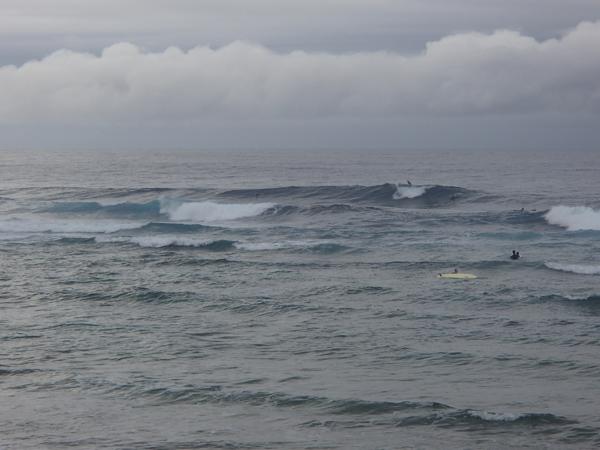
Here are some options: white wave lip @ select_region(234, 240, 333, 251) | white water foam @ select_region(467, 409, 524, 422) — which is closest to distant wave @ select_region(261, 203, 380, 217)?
white wave lip @ select_region(234, 240, 333, 251)

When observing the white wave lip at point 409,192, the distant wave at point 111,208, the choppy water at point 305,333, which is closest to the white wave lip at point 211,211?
the distant wave at point 111,208

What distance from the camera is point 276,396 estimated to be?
19828mm

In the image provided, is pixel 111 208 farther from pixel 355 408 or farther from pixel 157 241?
pixel 355 408

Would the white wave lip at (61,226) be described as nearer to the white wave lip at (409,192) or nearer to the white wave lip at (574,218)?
the white wave lip at (409,192)

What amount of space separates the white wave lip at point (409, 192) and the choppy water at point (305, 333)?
1184 cm

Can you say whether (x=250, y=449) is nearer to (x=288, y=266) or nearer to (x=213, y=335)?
(x=213, y=335)

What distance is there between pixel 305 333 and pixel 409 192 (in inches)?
1806

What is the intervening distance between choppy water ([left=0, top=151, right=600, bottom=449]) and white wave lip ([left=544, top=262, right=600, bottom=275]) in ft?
0.26

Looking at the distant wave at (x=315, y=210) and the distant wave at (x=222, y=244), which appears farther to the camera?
the distant wave at (x=315, y=210)

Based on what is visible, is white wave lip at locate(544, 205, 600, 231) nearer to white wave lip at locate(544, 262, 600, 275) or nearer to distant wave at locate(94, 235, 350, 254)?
white wave lip at locate(544, 262, 600, 275)

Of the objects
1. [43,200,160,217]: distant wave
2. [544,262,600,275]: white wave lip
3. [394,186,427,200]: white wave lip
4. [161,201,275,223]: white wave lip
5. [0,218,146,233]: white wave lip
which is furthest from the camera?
[394,186,427,200]: white wave lip

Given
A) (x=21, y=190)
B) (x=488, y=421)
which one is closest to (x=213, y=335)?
(x=488, y=421)

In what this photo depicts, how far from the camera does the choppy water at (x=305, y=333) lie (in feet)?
59.1

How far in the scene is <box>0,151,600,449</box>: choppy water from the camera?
1802 centimetres
